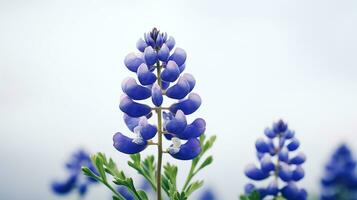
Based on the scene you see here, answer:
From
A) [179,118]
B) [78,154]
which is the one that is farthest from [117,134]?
[78,154]

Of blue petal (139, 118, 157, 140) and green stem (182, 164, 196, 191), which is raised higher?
blue petal (139, 118, 157, 140)

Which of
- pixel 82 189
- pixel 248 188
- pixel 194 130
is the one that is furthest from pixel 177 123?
pixel 82 189

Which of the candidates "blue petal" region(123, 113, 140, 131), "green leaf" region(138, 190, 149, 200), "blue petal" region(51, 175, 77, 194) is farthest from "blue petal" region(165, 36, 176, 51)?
"blue petal" region(51, 175, 77, 194)

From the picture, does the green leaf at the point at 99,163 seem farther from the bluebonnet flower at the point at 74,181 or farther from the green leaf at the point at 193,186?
the bluebonnet flower at the point at 74,181

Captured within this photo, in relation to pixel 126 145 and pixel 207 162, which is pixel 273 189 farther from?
pixel 126 145

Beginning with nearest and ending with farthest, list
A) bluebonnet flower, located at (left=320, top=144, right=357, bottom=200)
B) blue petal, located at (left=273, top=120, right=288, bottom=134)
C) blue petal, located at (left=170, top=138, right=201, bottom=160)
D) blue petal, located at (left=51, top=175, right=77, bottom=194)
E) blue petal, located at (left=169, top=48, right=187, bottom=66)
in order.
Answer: blue petal, located at (left=170, top=138, right=201, bottom=160) → blue petal, located at (left=169, top=48, right=187, bottom=66) → blue petal, located at (left=273, top=120, right=288, bottom=134) → bluebonnet flower, located at (left=320, top=144, right=357, bottom=200) → blue petal, located at (left=51, top=175, right=77, bottom=194)

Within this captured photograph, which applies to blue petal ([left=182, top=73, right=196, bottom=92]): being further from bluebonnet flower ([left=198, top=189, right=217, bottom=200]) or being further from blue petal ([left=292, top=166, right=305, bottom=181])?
bluebonnet flower ([left=198, top=189, right=217, bottom=200])

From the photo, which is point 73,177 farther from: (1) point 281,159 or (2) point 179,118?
(2) point 179,118
